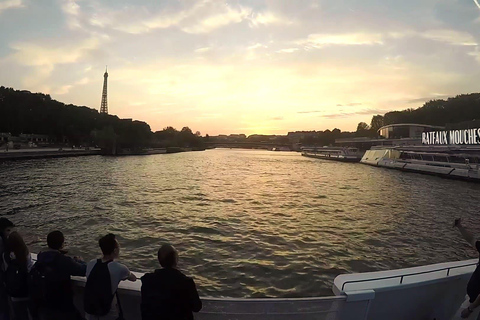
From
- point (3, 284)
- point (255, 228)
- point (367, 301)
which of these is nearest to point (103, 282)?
point (3, 284)

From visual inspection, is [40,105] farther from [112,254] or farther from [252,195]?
[112,254]

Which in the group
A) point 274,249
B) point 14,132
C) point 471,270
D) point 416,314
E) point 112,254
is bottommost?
point 274,249

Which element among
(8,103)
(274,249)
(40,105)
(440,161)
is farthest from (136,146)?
(274,249)

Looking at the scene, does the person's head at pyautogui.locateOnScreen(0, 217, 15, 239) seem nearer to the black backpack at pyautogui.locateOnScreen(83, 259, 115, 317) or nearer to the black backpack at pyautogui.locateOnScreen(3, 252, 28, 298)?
the black backpack at pyautogui.locateOnScreen(3, 252, 28, 298)

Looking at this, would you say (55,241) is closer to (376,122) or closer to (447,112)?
(447,112)

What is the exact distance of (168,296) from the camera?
128 inches

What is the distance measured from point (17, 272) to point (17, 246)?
0.30 meters

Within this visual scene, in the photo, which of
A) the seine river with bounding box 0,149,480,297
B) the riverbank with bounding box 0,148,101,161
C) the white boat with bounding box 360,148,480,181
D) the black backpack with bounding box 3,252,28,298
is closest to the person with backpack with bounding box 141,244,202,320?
the black backpack with bounding box 3,252,28,298

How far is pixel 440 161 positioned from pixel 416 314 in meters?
58.5

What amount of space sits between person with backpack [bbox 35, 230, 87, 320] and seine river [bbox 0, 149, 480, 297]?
6.18m

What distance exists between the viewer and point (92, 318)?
3.78 meters

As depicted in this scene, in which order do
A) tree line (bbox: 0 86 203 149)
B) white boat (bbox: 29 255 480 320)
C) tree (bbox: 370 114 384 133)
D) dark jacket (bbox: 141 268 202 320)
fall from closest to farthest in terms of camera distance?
dark jacket (bbox: 141 268 202 320), white boat (bbox: 29 255 480 320), tree line (bbox: 0 86 203 149), tree (bbox: 370 114 384 133)

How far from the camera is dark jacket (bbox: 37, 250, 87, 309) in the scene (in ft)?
12.2

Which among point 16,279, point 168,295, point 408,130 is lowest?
point 16,279
